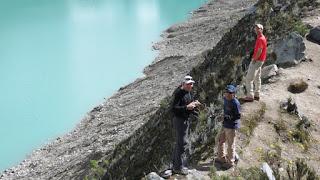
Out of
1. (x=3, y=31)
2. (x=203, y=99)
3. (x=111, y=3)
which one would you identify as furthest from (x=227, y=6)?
(x=203, y=99)

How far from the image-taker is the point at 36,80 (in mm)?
59562

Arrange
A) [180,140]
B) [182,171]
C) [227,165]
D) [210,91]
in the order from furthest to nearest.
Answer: [210,91] → [227,165] → [182,171] → [180,140]

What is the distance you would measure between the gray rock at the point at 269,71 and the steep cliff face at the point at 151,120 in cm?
121

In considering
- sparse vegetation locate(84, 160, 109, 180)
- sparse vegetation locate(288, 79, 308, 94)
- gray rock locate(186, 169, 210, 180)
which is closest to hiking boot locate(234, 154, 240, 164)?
gray rock locate(186, 169, 210, 180)

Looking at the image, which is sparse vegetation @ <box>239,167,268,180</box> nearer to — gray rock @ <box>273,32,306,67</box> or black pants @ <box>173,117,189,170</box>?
black pants @ <box>173,117,189,170</box>

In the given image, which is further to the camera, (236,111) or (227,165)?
(227,165)

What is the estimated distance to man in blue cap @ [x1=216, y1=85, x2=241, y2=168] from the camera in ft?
44.7

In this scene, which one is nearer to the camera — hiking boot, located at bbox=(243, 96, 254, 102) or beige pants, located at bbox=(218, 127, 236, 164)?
beige pants, located at bbox=(218, 127, 236, 164)

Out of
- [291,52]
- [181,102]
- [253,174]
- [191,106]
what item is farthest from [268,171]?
[291,52]

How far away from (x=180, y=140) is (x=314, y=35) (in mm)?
12172

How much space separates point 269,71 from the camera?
20297mm

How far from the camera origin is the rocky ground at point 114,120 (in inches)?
1298

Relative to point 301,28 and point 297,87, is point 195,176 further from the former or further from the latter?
point 301,28

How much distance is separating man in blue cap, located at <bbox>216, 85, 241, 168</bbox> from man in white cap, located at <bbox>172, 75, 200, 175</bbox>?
0.87m
